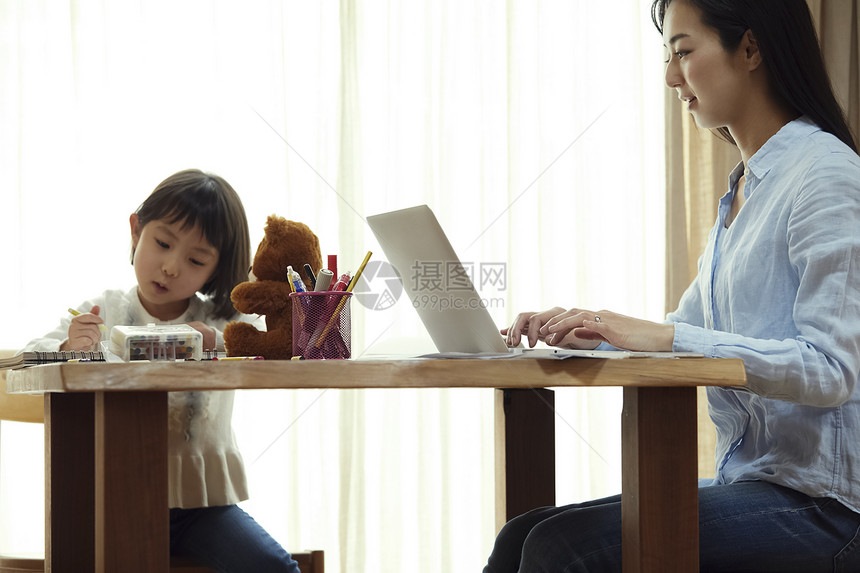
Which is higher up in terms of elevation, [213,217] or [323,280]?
[213,217]

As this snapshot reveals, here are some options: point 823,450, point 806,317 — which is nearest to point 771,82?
point 806,317

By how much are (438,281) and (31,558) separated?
2.67 ft

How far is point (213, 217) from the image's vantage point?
1463 mm

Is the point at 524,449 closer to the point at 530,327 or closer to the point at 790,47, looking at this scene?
the point at 530,327

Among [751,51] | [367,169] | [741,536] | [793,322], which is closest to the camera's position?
[741,536]

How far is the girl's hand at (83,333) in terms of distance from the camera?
1160 millimetres

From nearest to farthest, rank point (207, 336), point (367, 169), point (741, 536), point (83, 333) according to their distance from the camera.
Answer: point (741, 536) → point (83, 333) → point (207, 336) → point (367, 169)

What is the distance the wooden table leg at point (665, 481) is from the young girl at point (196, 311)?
66 cm

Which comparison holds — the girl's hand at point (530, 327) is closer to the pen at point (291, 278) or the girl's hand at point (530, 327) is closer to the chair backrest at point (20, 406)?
the pen at point (291, 278)

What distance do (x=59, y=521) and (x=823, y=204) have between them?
0.96 meters

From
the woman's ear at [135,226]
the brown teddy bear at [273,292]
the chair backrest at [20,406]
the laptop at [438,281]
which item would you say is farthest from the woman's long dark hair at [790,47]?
the chair backrest at [20,406]

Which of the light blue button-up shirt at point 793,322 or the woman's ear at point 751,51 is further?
the woman's ear at point 751,51

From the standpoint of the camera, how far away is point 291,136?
7.59ft

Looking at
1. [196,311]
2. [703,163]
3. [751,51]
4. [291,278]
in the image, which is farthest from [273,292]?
[703,163]
